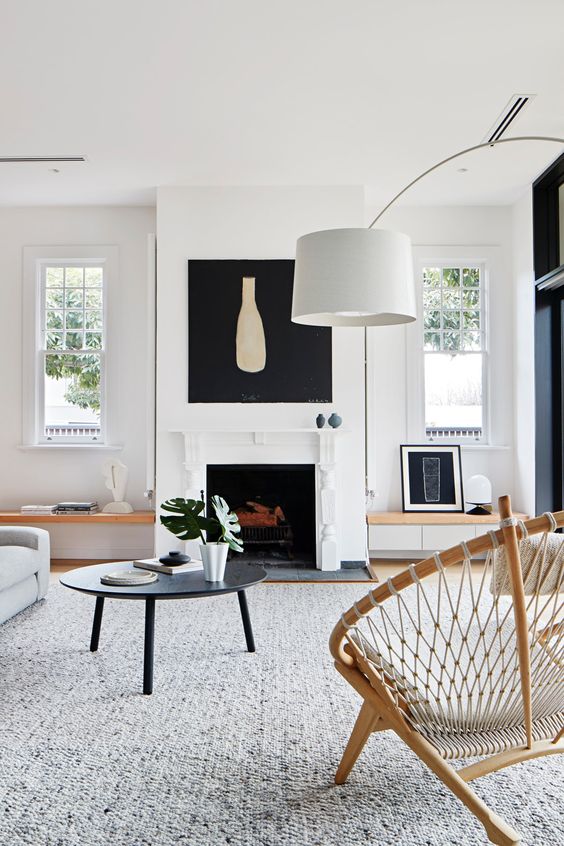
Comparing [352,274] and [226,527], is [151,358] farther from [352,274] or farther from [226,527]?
[352,274]

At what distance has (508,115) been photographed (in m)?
4.45

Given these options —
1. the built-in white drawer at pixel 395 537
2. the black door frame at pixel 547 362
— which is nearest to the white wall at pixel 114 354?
the built-in white drawer at pixel 395 537

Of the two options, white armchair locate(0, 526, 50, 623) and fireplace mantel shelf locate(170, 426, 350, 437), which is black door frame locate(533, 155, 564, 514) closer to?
fireplace mantel shelf locate(170, 426, 350, 437)

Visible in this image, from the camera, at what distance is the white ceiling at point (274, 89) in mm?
3393

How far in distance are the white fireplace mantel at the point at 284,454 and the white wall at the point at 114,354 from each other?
802 mm

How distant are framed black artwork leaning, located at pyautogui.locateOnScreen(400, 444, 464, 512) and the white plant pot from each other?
3.01 meters

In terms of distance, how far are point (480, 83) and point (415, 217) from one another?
7.67 ft

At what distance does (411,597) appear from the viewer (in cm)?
488

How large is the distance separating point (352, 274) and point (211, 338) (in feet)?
10.4

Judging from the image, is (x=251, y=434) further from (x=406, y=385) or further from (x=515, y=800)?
(x=515, y=800)

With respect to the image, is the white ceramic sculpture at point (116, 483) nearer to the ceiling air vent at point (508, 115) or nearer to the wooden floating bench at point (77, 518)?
the wooden floating bench at point (77, 518)

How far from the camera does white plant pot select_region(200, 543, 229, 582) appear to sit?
350 cm

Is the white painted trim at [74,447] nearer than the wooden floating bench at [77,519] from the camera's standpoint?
No

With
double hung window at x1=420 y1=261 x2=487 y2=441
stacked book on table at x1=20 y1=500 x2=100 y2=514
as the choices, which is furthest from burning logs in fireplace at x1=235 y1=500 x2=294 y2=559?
double hung window at x1=420 y1=261 x2=487 y2=441
